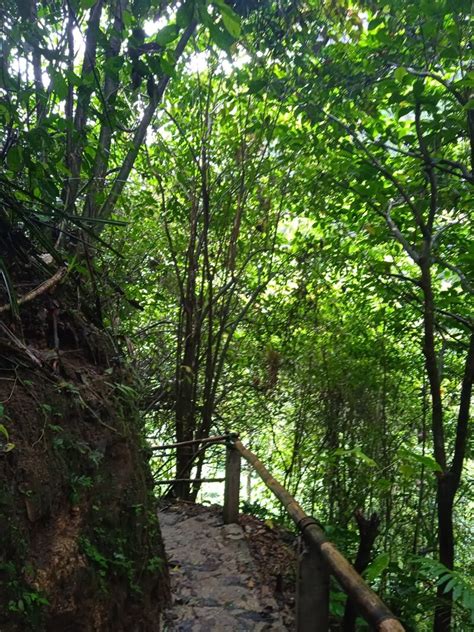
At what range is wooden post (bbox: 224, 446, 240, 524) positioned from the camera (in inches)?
182

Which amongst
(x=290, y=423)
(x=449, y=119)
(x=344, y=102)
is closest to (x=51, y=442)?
(x=449, y=119)

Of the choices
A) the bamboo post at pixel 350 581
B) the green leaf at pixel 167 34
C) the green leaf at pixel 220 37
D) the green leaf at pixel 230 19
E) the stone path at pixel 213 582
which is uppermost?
the green leaf at pixel 167 34

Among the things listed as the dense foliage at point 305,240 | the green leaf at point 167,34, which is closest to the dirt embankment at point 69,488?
the dense foliage at point 305,240

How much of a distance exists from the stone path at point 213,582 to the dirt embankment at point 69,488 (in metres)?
0.24

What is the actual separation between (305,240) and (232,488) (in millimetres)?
3136

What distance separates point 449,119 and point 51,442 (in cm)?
309

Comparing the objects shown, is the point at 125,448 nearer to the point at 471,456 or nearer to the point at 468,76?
the point at 468,76

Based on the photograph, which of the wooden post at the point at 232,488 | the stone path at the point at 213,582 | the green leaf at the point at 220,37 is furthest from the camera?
the wooden post at the point at 232,488

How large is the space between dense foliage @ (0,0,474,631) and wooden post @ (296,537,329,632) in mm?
700

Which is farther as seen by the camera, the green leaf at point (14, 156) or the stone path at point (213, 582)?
the stone path at point (213, 582)

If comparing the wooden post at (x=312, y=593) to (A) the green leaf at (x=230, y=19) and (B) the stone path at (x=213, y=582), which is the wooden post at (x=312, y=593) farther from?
(A) the green leaf at (x=230, y=19)

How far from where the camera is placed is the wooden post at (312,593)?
2.02 metres

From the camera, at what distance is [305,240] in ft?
20.3

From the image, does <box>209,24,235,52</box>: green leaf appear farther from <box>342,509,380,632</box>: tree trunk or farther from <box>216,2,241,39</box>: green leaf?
<box>342,509,380,632</box>: tree trunk
